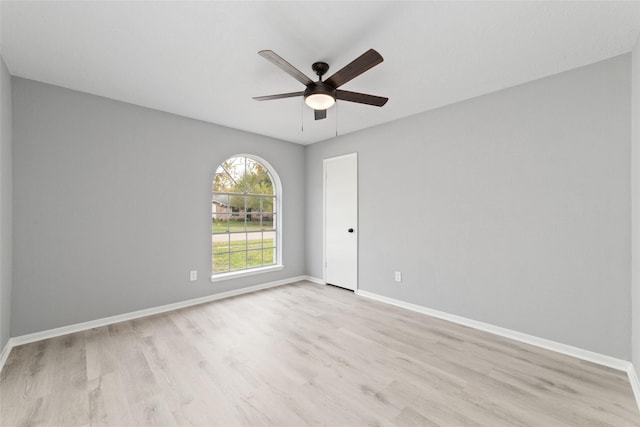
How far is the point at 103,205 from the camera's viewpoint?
2.88 m

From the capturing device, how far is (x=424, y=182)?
3.27 m

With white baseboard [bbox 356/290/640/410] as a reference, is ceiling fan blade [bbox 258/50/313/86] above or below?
above

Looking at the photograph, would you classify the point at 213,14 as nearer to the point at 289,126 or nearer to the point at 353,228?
the point at 289,126

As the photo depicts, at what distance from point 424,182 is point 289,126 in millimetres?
2073

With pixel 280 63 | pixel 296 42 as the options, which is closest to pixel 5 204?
pixel 280 63

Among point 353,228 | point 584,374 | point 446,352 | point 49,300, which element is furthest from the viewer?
point 353,228

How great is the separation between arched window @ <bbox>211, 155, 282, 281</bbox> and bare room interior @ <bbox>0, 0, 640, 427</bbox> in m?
0.11

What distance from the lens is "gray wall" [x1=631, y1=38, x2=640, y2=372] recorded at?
185 centimetres

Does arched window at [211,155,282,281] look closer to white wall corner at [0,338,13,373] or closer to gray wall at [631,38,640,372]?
white wall corner at [0,338,13,373]

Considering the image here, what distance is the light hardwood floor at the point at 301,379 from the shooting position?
1585 millimetres

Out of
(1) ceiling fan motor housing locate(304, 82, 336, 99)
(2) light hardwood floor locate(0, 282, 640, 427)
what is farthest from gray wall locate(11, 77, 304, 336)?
(1) ceiling fan motor housing locate(304, 82, 336, 99)

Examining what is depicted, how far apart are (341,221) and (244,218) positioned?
1.60 m

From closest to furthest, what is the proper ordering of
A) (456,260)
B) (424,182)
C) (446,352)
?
1. (446,352)
2. (456,260)
3. (424,182)

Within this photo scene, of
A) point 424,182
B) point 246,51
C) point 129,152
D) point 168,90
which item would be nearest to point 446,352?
point 424,182
